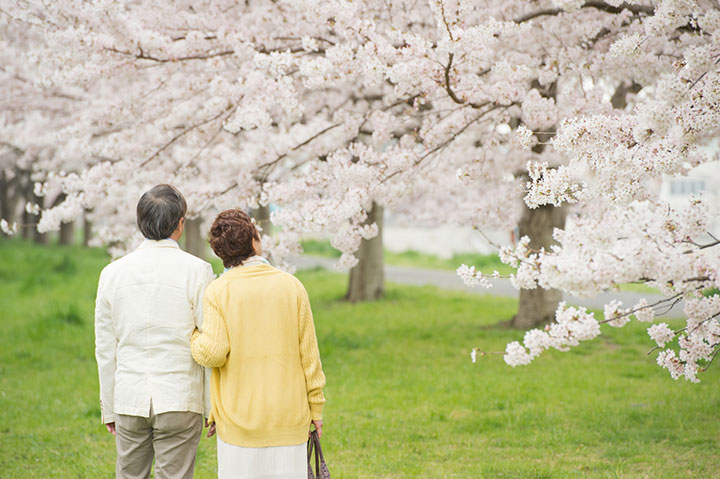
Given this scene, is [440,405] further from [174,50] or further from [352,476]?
[174,50]

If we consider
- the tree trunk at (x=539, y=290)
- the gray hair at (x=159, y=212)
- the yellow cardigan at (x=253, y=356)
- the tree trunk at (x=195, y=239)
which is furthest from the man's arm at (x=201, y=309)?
the tree trunk at (x=195, y=239)

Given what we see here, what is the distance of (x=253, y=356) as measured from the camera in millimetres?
3160

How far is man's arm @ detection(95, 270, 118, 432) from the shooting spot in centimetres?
331

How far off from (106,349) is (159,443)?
48 centimetres

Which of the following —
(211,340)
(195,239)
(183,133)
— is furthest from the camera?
(195,239)

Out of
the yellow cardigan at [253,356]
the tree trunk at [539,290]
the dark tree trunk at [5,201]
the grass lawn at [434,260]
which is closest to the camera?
the yellow cardigan at [253,356]

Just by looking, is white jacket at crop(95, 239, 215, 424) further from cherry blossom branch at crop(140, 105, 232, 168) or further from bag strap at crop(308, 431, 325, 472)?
cherry blossom branch at crop(140, 105, 232, 168)

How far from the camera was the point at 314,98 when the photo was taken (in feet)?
30.6

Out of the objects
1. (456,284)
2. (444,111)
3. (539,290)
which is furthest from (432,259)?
(444,111)

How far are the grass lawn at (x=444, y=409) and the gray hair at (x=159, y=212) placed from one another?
2.35 meters

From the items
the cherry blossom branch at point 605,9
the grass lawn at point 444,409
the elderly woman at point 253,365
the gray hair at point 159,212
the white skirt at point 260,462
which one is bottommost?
the grass lawn at point 444,409

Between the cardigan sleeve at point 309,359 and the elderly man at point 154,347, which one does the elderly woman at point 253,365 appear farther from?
the elderly man at point 154,347

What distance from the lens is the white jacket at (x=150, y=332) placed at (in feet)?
10.6

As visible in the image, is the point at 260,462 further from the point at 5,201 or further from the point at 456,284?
the point at 5,201
